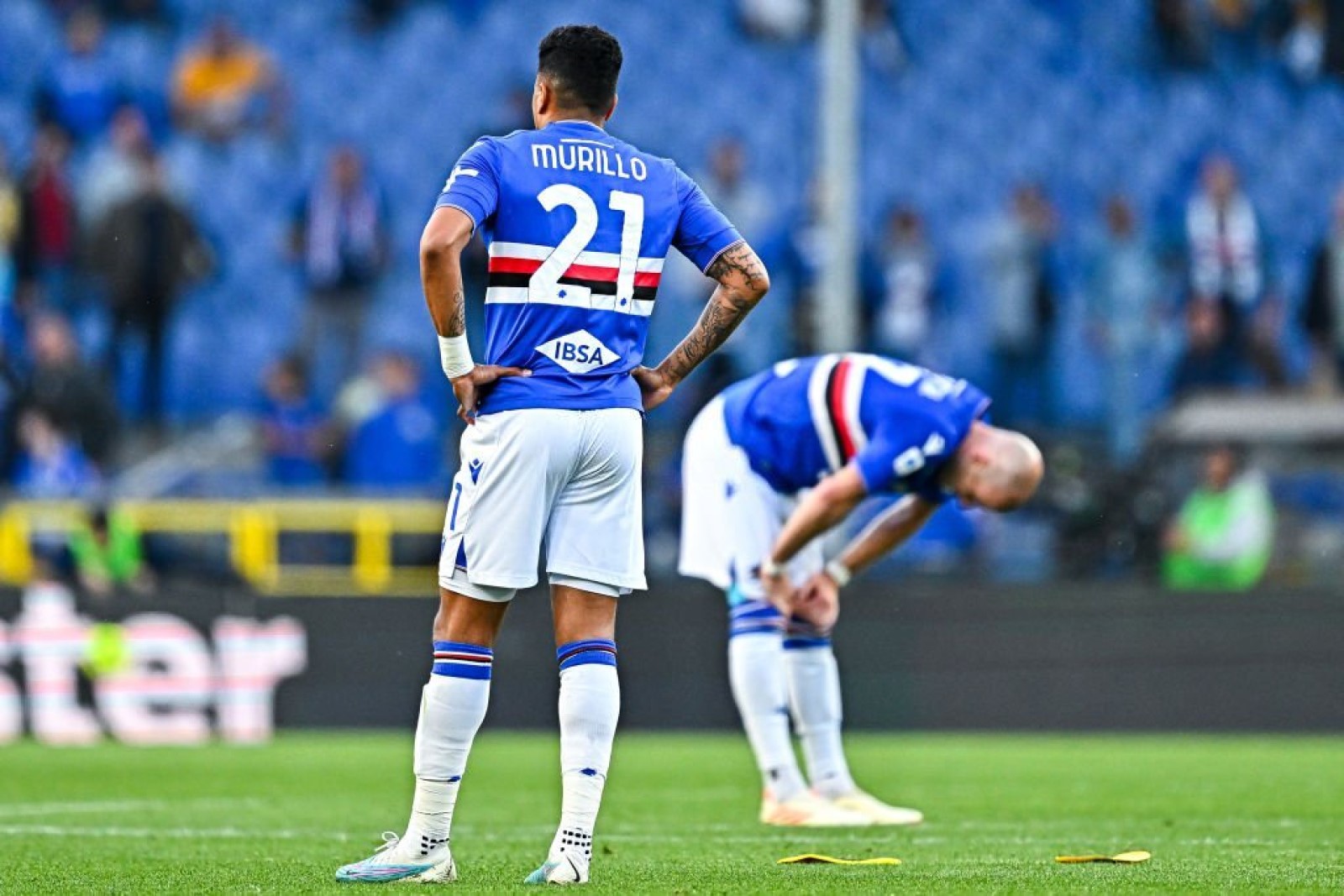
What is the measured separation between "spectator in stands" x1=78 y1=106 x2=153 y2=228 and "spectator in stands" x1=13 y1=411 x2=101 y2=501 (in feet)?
7.00

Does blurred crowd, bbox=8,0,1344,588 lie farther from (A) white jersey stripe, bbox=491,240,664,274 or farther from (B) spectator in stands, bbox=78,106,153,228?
(A) white jersey stripe, bbox=491,240,664,274

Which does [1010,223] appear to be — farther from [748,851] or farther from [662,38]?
[748,851]

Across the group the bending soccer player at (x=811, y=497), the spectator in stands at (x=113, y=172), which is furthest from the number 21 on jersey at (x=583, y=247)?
the spectator in stands at (x=113, y=172)

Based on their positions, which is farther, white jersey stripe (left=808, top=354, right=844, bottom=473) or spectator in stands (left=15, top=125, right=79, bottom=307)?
spectator in stands (left=15, top=125, right=79, bottom=307)

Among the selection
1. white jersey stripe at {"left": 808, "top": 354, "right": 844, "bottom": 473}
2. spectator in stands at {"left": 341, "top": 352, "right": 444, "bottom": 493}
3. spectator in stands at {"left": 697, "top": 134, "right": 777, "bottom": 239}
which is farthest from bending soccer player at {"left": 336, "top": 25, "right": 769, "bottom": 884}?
spectator in stands at {"left": 697, "top": 134, "right": 777, "bottom": 239}

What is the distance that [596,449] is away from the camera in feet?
18.8

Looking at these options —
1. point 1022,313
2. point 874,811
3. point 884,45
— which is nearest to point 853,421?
point 874,811

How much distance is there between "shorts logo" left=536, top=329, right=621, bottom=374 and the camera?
5688mm

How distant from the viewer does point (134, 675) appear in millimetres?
14375

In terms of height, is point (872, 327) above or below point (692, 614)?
above

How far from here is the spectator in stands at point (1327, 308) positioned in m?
16.7

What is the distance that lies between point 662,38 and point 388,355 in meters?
4.72

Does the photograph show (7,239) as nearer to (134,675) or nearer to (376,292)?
(376,292)

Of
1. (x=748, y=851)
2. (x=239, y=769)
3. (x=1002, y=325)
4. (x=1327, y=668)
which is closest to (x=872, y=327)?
(x=1002, y=325)
